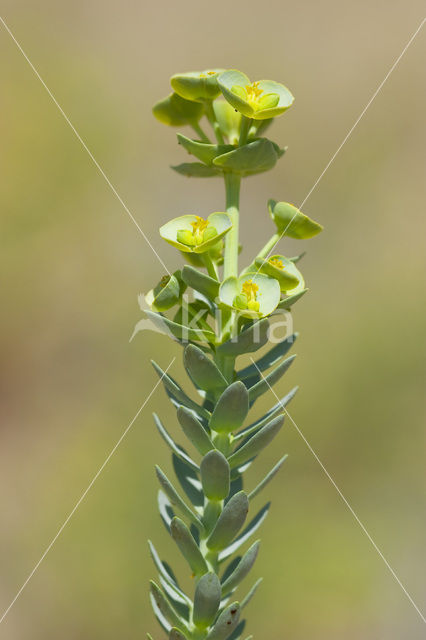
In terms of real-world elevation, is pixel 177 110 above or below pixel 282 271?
above

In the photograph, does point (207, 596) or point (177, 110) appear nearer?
point (207, 596)

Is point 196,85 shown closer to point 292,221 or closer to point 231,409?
point 292,221

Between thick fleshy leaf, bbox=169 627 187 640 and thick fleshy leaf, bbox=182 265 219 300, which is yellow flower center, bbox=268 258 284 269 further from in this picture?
thick fleshy leaf, bbox=169 627 187 640

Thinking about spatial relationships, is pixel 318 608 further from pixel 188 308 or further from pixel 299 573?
pixel 188 308

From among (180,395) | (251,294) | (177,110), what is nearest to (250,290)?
(251,294)

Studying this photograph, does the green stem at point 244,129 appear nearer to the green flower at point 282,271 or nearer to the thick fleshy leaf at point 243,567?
the green flower at point 282,271

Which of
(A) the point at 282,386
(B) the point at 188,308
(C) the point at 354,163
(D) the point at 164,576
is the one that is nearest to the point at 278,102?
(B) the point at 188,308

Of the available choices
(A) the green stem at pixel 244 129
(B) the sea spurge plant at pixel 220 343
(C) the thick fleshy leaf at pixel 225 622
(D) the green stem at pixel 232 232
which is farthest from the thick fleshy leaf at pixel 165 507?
(A) the green stem at pixel 244 129

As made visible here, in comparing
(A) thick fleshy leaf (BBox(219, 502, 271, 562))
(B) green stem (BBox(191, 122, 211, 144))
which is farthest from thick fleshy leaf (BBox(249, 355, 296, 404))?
(B) green stem (BBox(191, 122, 211, 144))

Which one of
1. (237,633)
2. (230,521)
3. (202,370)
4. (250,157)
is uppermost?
(250,157)
